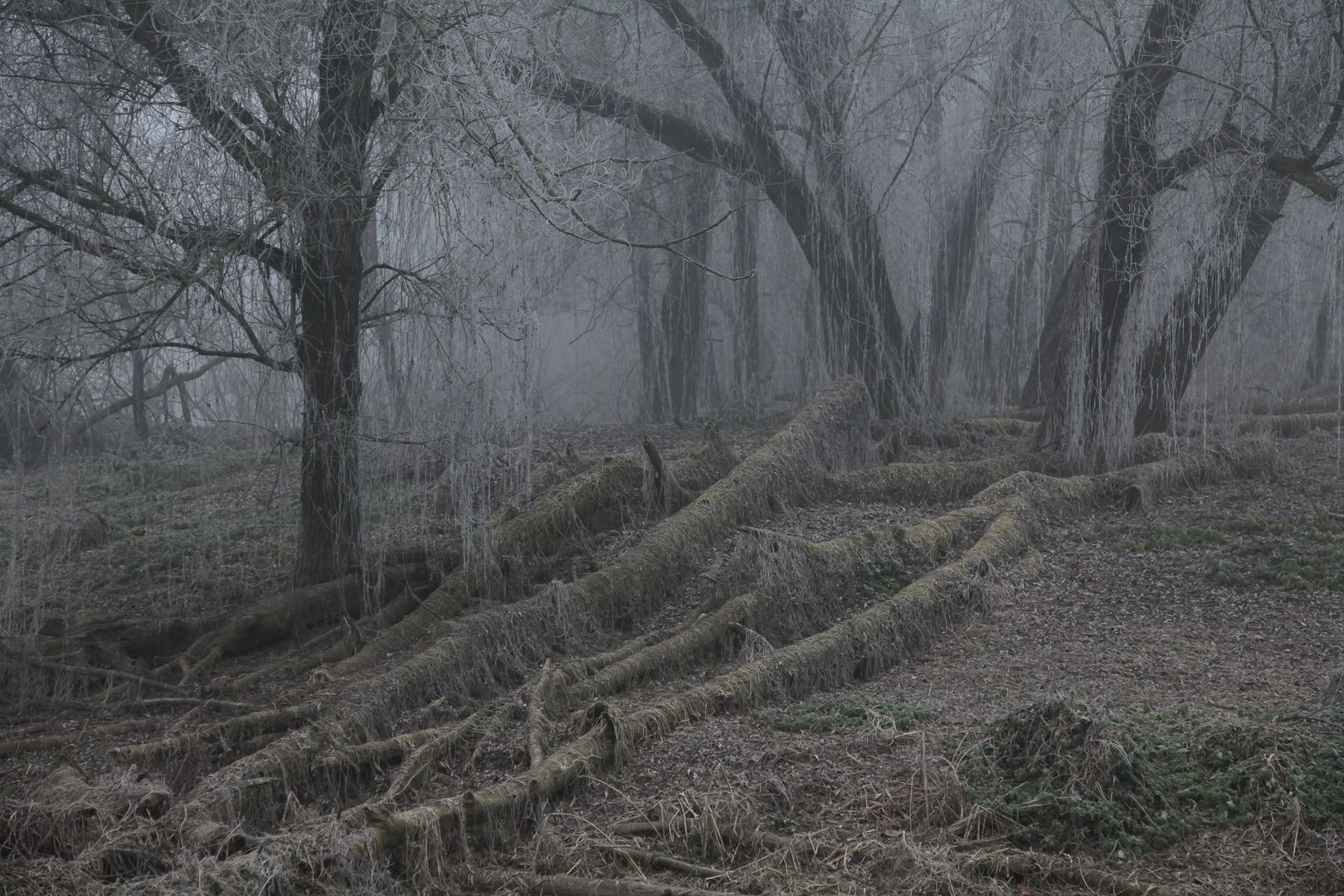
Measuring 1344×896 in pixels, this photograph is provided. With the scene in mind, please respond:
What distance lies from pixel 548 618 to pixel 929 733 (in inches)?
95.3

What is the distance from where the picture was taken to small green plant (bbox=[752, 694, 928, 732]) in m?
3.94

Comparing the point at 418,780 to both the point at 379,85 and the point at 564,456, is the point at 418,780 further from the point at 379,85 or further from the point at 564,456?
the point at 564,456

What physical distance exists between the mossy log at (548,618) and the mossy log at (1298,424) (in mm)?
5518

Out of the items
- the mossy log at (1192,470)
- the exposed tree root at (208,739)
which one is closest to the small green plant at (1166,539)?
the mossy log at (1192,470)

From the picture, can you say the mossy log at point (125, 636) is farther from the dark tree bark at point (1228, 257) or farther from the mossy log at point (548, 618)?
the dark tree bark at point (1228, 257)

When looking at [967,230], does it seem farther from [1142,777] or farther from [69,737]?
[69,737]

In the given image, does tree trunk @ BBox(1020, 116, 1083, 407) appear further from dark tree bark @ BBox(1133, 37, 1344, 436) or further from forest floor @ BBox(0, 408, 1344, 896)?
forest floor @ BBox(0, 408, 1344, 896)

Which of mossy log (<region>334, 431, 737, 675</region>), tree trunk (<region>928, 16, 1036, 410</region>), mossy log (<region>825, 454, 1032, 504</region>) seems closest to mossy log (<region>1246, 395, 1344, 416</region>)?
tree trunk (<region>928, 16, 1036, 410</region>)

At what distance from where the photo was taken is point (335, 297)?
17.7ft

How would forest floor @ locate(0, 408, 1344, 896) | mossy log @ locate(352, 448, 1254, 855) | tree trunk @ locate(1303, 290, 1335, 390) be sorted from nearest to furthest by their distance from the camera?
forest floor @ locate(0, 408, 1344, 896) < mossy log @ locate(352, 448, 1254, 855) < tree trunk @ locate(1303, 290, 1335, 390)

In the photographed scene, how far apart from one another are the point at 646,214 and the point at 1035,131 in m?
5.23

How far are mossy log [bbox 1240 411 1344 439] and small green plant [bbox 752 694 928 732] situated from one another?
9073mm

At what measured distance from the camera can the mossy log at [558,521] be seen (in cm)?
532

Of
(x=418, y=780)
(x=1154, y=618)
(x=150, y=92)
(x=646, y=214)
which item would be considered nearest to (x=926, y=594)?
(x=1154, y=618)
